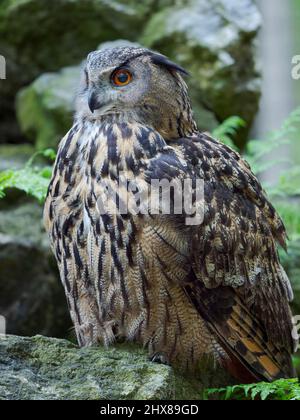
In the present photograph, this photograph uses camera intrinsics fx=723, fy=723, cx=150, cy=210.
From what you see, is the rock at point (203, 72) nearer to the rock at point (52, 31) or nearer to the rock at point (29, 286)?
the rock at point (52, 31)

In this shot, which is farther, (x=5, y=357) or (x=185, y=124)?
(x=185, y=124)

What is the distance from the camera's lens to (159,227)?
8.82 feet

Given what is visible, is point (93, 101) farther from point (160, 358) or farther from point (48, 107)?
point (48, 107)

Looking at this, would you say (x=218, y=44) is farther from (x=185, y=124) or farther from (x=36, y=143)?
(x=185, y=124)

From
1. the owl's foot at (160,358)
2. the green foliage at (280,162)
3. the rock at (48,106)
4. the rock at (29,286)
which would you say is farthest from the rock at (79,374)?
the rock at (48,106)

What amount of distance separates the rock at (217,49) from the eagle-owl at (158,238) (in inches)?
96.6

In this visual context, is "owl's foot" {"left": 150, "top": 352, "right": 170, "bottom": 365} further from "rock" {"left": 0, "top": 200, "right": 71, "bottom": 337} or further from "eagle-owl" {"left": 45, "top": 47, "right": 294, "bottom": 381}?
"rock" {"left": 0, "top": 200, "right": 71, "bottom": 337}

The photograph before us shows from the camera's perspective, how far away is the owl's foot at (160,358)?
2832mm

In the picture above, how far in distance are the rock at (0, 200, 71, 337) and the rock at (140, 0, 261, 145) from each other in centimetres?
163

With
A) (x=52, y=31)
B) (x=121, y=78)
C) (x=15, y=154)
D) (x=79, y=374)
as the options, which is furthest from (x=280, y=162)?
(x=79, y=374)

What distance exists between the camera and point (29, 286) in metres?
4.70

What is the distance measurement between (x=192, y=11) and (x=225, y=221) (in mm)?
3277
